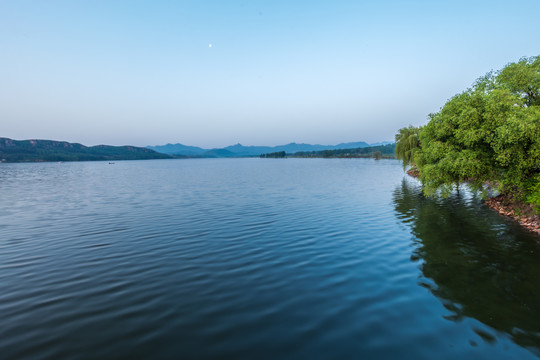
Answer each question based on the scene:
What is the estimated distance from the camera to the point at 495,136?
26.2 meters

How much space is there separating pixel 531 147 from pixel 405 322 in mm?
24889

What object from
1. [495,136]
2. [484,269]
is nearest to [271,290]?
[484,269]

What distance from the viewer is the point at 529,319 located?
10.0 meters

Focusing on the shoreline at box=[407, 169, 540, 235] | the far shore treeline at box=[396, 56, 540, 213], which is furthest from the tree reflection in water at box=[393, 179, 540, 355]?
the far shore treeline at box=[396, 56, 540, 213]

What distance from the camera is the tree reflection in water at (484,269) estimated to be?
33.4ft

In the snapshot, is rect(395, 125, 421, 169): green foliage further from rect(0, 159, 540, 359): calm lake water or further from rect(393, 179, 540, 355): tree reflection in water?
rect(0, 159, 540, 359): calm lake water

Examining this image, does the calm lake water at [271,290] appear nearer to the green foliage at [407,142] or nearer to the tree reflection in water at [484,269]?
the tree reflection in water at [484,269]

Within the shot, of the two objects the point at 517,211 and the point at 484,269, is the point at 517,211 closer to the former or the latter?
the point at 517,211

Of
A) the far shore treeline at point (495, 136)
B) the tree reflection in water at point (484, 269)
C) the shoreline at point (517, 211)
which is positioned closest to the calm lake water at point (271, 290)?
the tree reflection in water at point (484, 269)

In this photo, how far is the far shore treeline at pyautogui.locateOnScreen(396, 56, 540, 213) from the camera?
939 inches

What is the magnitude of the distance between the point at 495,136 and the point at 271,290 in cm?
2856

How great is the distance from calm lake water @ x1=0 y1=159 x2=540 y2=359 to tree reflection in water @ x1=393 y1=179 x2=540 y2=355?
3.1 inches

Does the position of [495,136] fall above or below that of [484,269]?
above

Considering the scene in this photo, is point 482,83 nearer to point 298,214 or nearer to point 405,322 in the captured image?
point 298,214
